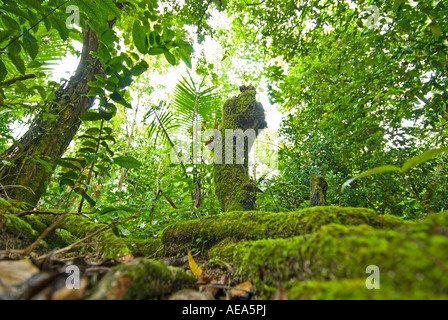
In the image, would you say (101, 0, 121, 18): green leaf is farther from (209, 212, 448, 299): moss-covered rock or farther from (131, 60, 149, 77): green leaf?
(209, 212, 448, 299): moss-covered rock

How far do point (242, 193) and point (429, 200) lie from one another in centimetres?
220

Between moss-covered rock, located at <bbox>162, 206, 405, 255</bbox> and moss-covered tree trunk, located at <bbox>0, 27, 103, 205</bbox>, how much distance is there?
1.36 metres

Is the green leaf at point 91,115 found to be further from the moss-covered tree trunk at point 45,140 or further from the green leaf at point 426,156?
the green leaf at point 426,156

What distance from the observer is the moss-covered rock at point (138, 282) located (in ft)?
1.49

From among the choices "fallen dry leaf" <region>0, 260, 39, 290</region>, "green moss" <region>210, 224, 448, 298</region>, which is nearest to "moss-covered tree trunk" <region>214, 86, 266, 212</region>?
"green moss" <region>210, 224, 448, 298</region>

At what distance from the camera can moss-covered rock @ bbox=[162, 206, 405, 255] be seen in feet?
2.82

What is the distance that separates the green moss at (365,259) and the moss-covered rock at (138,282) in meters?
0.28

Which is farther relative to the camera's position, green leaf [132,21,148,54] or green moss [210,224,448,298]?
green leaf [132,21,148,54]

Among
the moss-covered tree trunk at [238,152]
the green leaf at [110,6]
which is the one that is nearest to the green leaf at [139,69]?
the green leaf at [110,6]

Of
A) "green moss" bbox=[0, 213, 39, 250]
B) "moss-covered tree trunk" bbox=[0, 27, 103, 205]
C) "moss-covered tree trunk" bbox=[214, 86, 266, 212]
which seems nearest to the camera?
"green moss" bbox=[0, 213, 39, 250]

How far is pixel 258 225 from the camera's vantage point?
3.85 ft

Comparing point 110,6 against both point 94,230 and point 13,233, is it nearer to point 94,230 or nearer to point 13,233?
point 13,233
